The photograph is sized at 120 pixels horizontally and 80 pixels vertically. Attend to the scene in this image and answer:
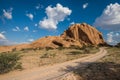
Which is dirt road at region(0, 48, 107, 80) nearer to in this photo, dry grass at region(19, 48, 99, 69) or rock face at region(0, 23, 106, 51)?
dry grass at region(19, 48, 99, 69)

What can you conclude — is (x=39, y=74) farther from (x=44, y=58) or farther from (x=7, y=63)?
(x=44, y=58)

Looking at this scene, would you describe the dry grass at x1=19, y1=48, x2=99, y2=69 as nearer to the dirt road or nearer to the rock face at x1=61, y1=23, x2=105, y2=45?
the dirt road

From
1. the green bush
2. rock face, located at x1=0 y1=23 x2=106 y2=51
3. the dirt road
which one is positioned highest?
rock face, located at x1=0 y1=23 x2=106 y2=51

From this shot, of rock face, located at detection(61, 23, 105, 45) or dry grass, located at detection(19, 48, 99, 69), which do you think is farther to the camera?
rock face, located at detection(61, 23, 105, 45)

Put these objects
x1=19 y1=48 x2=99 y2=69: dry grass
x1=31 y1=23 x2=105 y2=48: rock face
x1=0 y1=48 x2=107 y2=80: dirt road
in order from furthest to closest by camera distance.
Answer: x1=31 y1=23 x2=105 y2=48: rock face → x1=19 y1=48 x2=99 y2=69: dry grass → x1=0 y1=48 x2=107 y2=80: dirt road

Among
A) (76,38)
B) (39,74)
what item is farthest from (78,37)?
(39,74)

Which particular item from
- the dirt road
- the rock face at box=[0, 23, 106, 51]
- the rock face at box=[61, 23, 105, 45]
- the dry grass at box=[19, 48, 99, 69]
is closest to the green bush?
the dirt road

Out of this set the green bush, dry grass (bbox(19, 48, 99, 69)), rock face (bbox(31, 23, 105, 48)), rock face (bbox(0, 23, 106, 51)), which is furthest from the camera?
rock face (bbox(31, 23, 105, 48))

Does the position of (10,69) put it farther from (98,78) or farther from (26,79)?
(98,78)

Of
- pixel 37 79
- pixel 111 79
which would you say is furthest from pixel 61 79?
pixel 111 79

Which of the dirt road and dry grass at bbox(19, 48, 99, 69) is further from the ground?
dry grass at bbox(19, 48, 99, 69)

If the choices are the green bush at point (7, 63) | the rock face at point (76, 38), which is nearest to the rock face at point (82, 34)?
the rock face at point (76, 38)

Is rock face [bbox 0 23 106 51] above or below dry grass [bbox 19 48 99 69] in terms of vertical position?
above

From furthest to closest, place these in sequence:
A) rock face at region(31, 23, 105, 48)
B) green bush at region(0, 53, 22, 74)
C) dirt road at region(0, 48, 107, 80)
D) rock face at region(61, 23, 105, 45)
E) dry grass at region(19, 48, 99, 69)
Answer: rock face at region(61, 23, 105, 45)
rock face at region(31, 23, 105, 48)
dry grass at region(19, 48, 99, 69)
green bush at region(0, 53, 22, 74)
dirt road at region(0, 48, 107, 80)
